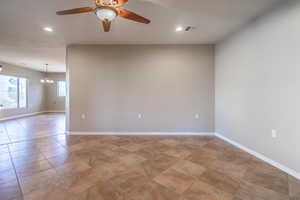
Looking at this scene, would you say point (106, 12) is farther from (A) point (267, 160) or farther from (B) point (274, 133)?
(A) point (267, 160)

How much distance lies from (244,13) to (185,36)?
1.37m

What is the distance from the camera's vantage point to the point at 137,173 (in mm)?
2146

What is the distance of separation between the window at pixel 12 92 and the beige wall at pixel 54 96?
153 cm

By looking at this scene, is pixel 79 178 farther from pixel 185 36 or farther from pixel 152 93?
pixel 185 36

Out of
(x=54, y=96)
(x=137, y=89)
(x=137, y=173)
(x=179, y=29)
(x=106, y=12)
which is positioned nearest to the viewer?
(x=106, y=12)

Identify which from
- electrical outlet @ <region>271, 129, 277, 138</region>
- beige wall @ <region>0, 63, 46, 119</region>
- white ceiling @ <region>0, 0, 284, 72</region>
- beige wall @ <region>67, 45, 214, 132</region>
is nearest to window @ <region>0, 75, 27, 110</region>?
beige wall @ <region>0, 63, 46, 119</region>

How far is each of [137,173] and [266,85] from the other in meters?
2.86

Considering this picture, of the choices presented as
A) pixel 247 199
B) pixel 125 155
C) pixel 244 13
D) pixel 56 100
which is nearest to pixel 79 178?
pixel 125 155

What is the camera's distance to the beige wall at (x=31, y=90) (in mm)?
6762

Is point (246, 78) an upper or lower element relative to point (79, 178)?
upper

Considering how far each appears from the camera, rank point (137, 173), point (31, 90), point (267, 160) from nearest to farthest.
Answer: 1. point (137, 173)
2. point (267, 160)
3. point (31, 90)

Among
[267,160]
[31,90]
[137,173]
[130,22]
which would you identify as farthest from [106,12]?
[31,90]

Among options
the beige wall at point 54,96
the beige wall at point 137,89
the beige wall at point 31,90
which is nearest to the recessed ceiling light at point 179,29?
the beige wall at point 137,89

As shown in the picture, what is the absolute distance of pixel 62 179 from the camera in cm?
196
